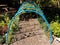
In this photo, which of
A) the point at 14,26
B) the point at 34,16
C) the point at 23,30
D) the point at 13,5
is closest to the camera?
the point at 14,26

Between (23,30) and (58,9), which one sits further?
(58,9)

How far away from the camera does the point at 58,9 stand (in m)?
14.2

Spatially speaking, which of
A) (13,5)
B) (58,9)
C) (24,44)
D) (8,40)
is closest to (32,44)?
(24,44)

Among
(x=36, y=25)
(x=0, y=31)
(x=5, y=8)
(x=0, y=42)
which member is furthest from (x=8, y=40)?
(x=5, y=8)

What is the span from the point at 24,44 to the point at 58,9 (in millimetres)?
6244

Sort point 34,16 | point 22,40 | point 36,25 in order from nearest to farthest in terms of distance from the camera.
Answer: point 22,40 → point 36,25 → point 34,16

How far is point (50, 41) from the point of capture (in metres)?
8.48

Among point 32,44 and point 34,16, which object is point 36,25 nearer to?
point 34,16

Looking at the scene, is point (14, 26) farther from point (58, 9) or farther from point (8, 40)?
point (58, 9)

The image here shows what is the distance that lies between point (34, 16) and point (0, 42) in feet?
16.6

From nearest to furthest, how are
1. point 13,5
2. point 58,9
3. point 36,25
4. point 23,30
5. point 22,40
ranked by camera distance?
point 22,40 → point 23,30 → point 36,25 → point 58,9 → point 13,5

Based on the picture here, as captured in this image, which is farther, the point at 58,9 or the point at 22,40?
the point at 58,9

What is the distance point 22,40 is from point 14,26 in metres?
1.06

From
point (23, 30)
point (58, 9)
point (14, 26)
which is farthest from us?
point (58, 9)
